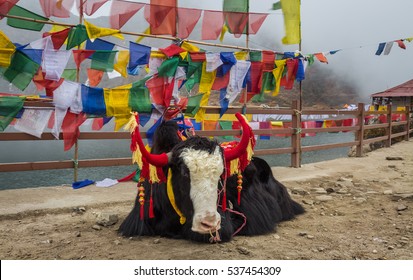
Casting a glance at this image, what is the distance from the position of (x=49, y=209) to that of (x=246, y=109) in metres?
3.56

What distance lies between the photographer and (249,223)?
3141 mm

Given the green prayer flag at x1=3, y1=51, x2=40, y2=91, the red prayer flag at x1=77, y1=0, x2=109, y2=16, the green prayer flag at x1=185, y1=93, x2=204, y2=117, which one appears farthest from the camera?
the green prayer flag at x1=185, y1=93, x2=204, y2=117

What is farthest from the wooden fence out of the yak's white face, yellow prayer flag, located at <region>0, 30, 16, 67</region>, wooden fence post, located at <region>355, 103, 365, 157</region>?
the yak's white face

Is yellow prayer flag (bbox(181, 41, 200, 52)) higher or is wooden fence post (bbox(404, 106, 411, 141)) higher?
yellow prayer flag (bbox(181, 41, 200, 52))

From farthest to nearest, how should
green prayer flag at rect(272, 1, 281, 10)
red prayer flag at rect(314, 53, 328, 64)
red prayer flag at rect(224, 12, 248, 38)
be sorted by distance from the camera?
red prayer flag at rect(314, 53, 328, 64) < green prayer flag at rect(272, 1, 281, 10) < red prayer flag at rect(224, 12, 248, 38)

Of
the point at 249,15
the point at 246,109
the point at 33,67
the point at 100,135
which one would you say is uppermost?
the point at 249,15

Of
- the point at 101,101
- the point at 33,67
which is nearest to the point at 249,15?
the point at 101,101

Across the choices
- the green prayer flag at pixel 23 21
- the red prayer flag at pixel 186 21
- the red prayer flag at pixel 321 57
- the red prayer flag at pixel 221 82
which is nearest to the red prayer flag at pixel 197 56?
the red prayer flag at pixel 186 21

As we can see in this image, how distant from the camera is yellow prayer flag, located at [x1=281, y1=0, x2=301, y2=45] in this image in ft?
22.6

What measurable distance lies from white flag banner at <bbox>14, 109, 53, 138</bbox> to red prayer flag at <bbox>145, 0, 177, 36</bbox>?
6.30ft

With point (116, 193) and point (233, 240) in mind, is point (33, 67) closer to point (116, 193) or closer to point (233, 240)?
point (116, 193)

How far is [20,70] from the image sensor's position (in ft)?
14.5

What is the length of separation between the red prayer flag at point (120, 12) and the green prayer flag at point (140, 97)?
86 cm

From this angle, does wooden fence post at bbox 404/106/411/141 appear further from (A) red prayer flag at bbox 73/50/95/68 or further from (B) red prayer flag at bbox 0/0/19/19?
(B) red prayer flag at bbox 0/0/19/19
